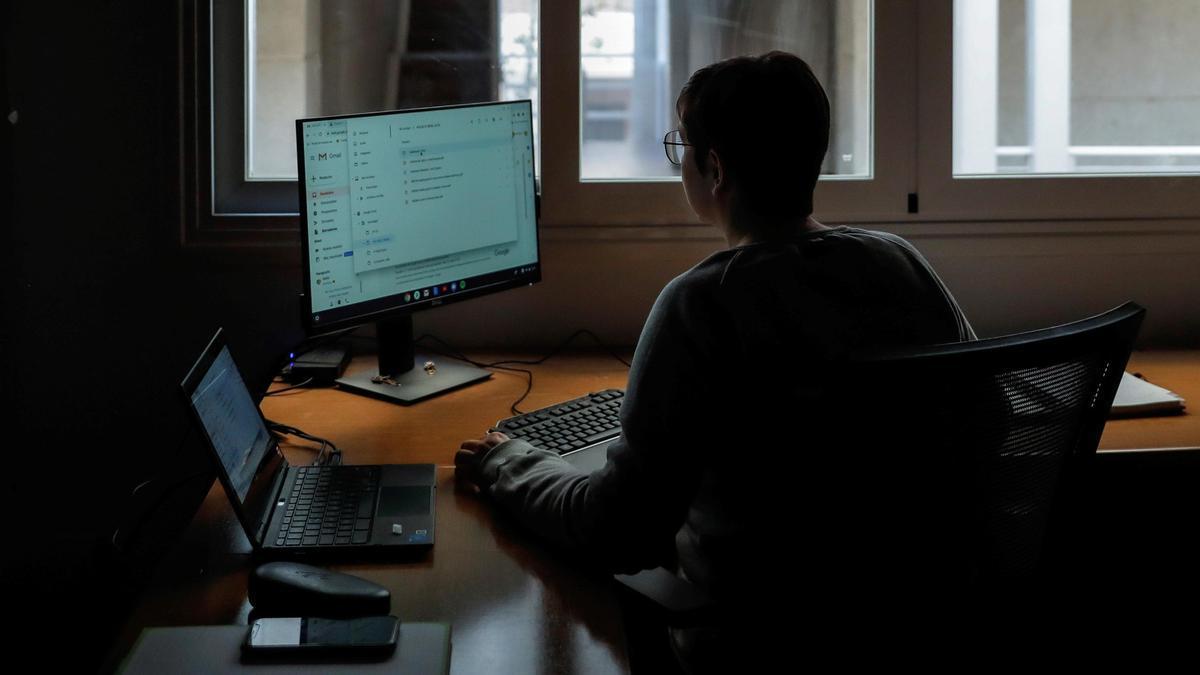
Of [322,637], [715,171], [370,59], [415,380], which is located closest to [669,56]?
[370,59]

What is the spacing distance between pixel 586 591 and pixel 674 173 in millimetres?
1365

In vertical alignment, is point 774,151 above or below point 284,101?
below

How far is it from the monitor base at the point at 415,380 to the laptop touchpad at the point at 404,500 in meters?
0.49

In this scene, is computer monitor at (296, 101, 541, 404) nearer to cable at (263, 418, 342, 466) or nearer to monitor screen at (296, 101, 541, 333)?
monitor screen at (296, 101, 541, 333)

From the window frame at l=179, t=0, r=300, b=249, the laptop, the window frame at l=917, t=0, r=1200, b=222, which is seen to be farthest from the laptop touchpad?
the window frame at l=917, t=0, r=1200, b=222

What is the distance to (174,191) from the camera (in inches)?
89.3

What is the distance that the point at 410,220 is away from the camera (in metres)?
1.96

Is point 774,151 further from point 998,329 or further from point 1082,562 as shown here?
point 1082,562

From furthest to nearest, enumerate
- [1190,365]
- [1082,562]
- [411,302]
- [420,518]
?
1. [1082,562]
2. [1190,365]
3. [411,302]
4. [420,518]

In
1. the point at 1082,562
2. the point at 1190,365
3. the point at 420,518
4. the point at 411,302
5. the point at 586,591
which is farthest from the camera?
the point at 1082,562

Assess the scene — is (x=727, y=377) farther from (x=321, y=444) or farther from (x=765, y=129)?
(x=321, y=444)

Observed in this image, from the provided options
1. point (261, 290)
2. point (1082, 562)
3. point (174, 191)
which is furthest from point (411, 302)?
point (1082, 562)

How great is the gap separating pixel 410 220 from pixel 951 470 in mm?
1142

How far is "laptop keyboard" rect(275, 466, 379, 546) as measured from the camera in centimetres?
133
